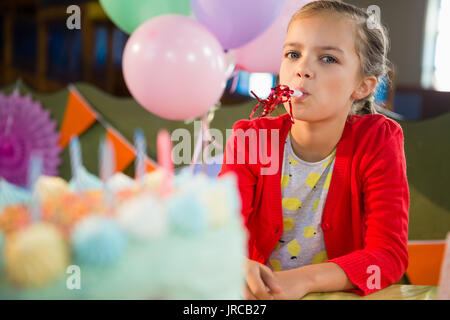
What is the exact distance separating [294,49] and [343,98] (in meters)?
0.15

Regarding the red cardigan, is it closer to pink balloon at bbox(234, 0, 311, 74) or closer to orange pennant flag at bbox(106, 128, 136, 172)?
pink balloon at bbox(234, 0, 311, 74)

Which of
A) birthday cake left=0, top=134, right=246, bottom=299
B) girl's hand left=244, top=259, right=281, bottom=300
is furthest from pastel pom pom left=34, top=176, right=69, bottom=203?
girl's hand left=244, top=259, right=281, bottom=300

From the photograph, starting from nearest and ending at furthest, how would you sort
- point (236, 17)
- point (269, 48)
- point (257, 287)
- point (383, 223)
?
point (257, 287)
point (383, 223)
point (236, 17)
point (269, 48)

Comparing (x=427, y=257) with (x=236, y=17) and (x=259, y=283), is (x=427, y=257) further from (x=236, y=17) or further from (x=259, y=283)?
(x=259, y=283)

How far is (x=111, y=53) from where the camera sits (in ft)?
9.90

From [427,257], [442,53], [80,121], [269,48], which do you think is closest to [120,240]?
[269,48]

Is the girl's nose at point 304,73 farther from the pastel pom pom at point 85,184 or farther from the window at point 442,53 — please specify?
the window at point 442,53

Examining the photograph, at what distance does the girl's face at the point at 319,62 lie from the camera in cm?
92

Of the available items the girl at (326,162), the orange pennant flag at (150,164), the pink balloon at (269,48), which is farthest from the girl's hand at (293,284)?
the orange pennant flag at (150,164)

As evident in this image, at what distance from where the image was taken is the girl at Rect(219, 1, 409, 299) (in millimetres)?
912

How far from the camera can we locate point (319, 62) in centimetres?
93

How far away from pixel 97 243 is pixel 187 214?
3.1 inches

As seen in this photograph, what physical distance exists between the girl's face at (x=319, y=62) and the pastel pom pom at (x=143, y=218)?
0.55 metres
